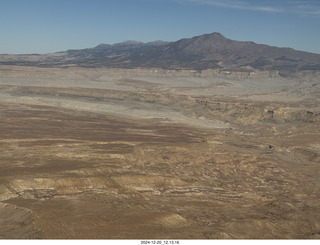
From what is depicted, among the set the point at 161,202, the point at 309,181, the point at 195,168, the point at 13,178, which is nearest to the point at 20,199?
the point at 13,178

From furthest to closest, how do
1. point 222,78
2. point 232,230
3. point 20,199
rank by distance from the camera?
point 222,78
point 20,199
point 232,230

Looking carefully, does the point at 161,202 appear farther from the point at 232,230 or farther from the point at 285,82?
the point at 285,82

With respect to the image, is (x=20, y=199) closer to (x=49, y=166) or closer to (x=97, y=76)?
(x=49, y=166)

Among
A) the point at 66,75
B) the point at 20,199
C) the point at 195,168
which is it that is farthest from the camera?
the point at 66,75

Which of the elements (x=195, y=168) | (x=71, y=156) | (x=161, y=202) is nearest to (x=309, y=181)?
(x=195, y=168)

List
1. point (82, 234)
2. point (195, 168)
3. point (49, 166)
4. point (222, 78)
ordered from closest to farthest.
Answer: point (82, 234)
point (49, 166)
point (195, 168)
point (222, 78)

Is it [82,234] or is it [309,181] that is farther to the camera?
[309,181]
